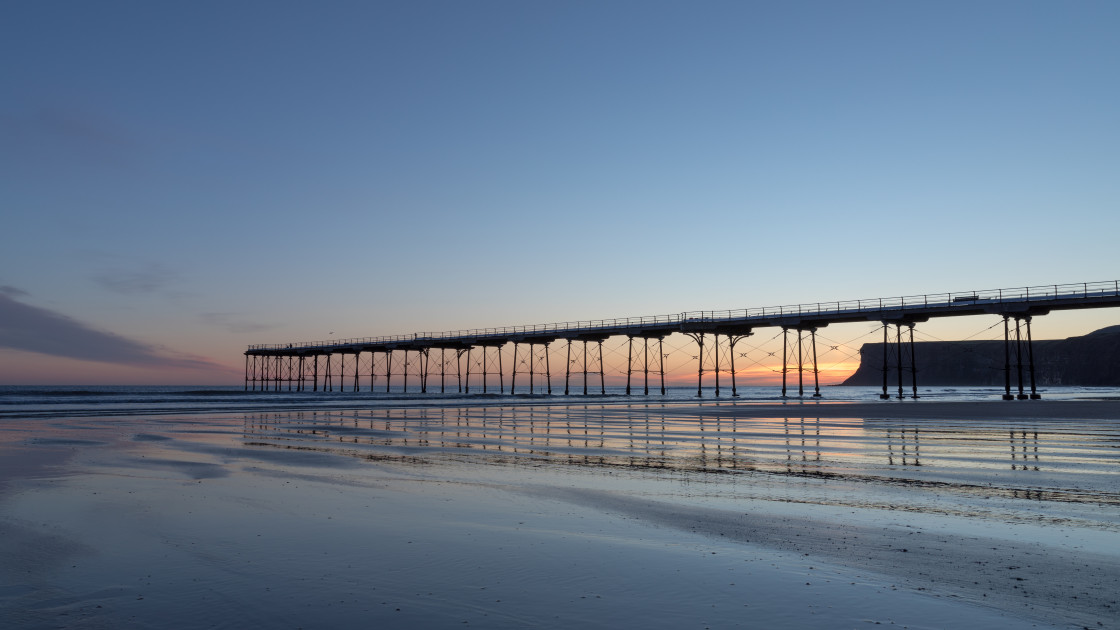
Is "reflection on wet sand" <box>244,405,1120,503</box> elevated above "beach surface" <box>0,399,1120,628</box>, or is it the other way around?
"beach surface" <box>0,399,1120,628</box>

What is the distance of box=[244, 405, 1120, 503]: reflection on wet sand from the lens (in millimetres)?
11555

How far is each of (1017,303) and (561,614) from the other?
56.8 m

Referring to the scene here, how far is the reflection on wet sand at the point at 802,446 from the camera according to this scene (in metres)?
11.6

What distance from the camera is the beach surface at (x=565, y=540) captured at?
478cm

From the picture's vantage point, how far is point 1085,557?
19.8 ft

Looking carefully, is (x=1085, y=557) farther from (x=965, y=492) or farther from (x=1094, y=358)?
(x=1094, y=358)

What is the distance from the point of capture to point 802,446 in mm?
16750

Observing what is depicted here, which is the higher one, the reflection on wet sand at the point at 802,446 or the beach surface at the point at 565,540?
the beach surface at the point at 565,540

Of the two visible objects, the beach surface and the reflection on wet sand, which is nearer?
the beach surface

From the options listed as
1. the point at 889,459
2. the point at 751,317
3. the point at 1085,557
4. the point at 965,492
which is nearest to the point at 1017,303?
the point at 751,317

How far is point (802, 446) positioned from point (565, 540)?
11.4 metres

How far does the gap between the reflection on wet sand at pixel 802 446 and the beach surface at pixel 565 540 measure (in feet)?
0.46

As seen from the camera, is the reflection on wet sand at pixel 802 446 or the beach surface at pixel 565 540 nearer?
the beach surface at pixel 565 540

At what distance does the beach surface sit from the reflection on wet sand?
139mm
